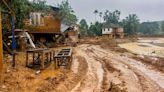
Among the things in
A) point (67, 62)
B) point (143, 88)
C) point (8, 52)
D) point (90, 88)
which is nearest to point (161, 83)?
point (143, 88)

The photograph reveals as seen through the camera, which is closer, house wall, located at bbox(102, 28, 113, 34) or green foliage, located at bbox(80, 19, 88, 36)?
green foliage, located at bbox(80, 19, 88, 36)

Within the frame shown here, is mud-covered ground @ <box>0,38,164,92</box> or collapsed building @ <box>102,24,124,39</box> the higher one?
collapsed building @ <box>102,24,124,39</box>

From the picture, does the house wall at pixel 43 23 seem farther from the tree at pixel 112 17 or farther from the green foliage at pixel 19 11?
the tree at pixel 112 17

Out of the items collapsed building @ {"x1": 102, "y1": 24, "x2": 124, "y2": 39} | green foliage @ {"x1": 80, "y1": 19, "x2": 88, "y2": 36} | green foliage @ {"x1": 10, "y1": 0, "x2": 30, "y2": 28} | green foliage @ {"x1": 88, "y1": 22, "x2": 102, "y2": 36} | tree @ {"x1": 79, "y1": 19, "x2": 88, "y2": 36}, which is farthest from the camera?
collapsed building @ {"x1": 102, "y1": 24, "x2": 124, "y2": 39}


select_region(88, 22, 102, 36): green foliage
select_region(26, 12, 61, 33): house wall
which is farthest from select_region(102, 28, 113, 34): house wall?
select_region(26, 12, 61, 33): house wall

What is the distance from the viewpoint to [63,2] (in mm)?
76312

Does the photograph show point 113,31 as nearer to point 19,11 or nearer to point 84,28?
point 84,28

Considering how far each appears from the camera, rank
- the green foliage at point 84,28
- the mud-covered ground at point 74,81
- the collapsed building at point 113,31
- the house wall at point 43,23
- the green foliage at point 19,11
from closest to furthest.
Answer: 1. the mud-covered ground at point 74,81
2. the green foliage at point 19,11
3. the house wall at point 43,23
4. the green foliage at point 84,28
5. the collapsed building at point 113,31

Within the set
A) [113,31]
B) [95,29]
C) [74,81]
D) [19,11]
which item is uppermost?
[19,11]

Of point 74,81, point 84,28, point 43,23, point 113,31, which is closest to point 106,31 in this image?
point 113,31

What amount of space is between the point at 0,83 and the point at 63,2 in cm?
6415

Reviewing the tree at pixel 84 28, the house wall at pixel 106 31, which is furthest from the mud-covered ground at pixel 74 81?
the house wall at pixel 106 31

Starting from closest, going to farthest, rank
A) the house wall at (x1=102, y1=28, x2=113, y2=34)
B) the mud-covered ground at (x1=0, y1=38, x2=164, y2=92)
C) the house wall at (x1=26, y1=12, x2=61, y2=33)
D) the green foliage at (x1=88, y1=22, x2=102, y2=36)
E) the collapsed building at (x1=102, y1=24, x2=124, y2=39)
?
the mud-covered ground at (x1=0, y1=38, x2=164, y2=92)
the house wall at (x1=26, y1=12, x2=61, y2=33)
the green foliage at (x1=88, y1=22, x2=102, y2=36)
the house wall at (x1=102, y1=28, x2=113, y2=34)
the collapsed building at (x1=102, y1=24, x2=124, y2=39)

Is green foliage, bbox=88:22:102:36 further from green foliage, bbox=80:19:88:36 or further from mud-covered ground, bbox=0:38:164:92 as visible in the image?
mud-covered ground, bbox=0:38:164:92
